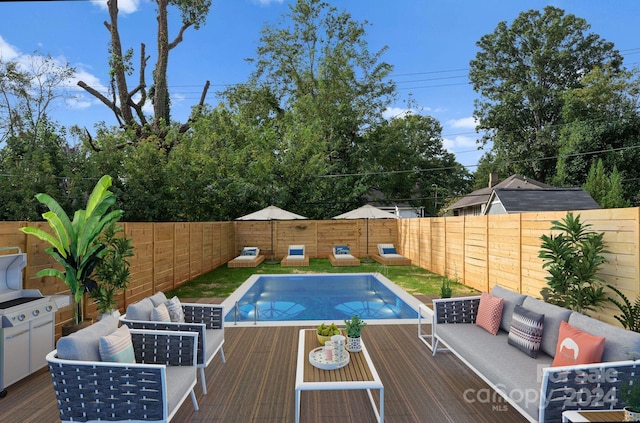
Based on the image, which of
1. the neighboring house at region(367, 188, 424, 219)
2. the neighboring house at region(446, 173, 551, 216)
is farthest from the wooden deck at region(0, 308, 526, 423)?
the neighboring house at region(367, 188, 424, 219)

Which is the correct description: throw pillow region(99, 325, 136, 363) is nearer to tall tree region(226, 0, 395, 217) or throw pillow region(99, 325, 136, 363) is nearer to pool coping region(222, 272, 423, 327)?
pool coping region(222, 272, 423, 327)

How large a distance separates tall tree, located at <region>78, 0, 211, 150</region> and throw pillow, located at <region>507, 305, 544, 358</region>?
58.2ft

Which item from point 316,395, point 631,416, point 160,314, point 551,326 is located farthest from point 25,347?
point 551,326

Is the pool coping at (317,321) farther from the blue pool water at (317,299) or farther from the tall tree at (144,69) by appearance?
the tall tree at (144,69)

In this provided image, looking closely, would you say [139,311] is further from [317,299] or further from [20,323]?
[317,299]

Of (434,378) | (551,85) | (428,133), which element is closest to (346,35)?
(428,133)

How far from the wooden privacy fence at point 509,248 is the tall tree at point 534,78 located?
21611 millimetres

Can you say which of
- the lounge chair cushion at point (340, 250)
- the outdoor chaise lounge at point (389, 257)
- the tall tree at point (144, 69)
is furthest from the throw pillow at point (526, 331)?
the tall tree at point (144, 69)

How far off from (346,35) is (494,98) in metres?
15.4

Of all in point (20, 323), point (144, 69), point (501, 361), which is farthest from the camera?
point (144, 69)

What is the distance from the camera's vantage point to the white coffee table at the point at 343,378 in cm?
310

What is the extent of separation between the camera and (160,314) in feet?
13.4

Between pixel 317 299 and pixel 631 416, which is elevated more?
pixel 631 416

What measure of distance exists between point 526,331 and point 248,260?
12.1 m
